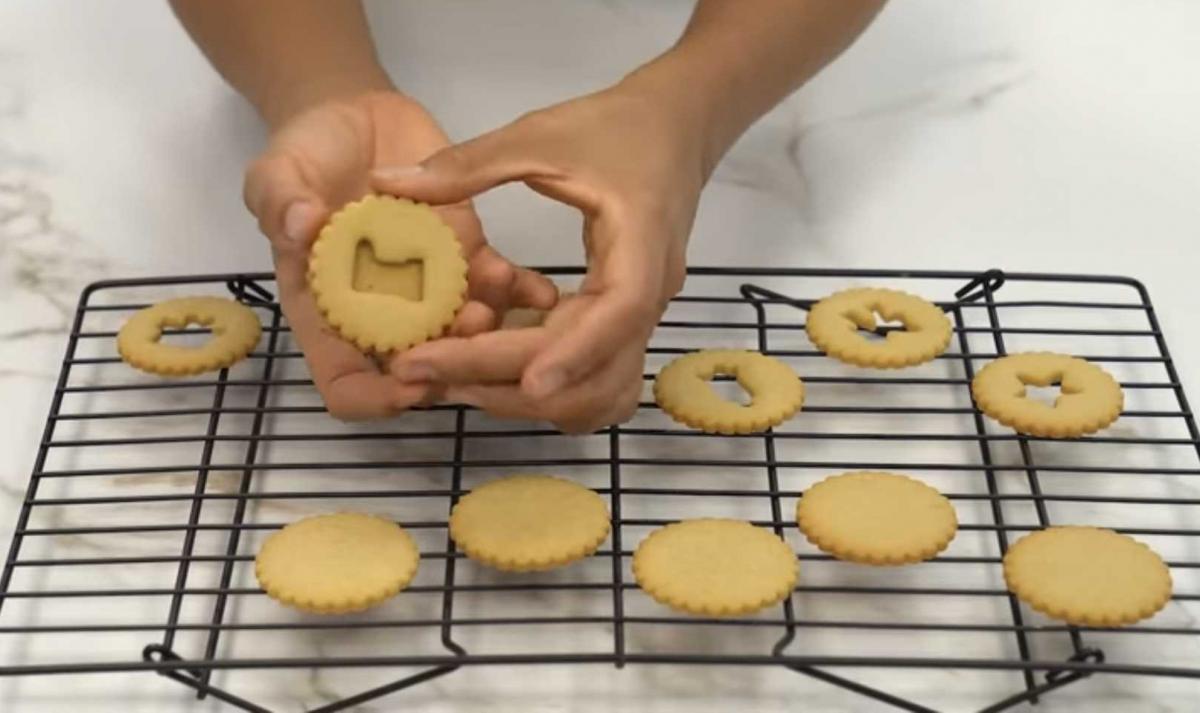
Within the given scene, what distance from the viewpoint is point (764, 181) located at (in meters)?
1.11

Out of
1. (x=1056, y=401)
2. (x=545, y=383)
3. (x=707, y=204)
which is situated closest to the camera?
(x=545, y=383)

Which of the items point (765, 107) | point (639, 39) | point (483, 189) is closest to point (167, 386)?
point (483, 189)

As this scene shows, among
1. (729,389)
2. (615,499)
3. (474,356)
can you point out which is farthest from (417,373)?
(729,389)

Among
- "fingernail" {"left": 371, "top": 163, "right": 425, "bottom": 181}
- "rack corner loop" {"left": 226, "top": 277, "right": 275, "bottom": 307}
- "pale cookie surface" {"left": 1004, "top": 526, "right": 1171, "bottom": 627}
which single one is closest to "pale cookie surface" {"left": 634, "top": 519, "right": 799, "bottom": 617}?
"pale cookie surface" {"left": 1004, "top": 526, "right": 1171, "bottom": 627}

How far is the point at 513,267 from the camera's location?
0.80 m

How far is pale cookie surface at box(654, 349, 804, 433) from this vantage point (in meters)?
0.83

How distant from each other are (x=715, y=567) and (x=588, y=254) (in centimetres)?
19

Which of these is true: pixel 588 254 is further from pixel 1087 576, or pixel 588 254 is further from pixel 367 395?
pixel 1087 576

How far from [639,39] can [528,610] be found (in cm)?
65

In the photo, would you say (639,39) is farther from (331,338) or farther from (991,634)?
(991,634)

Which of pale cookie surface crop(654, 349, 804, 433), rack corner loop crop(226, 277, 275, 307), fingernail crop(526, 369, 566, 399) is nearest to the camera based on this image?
fingernail crop(526, 369, 566, 399)

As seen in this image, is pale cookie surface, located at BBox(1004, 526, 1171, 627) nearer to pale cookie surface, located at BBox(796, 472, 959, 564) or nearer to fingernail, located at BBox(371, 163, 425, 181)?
pale cookie surface, located at BBox(796, 472, 959, 564)

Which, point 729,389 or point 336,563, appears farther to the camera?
point 729,389

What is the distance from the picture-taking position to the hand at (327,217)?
2.43 ft
